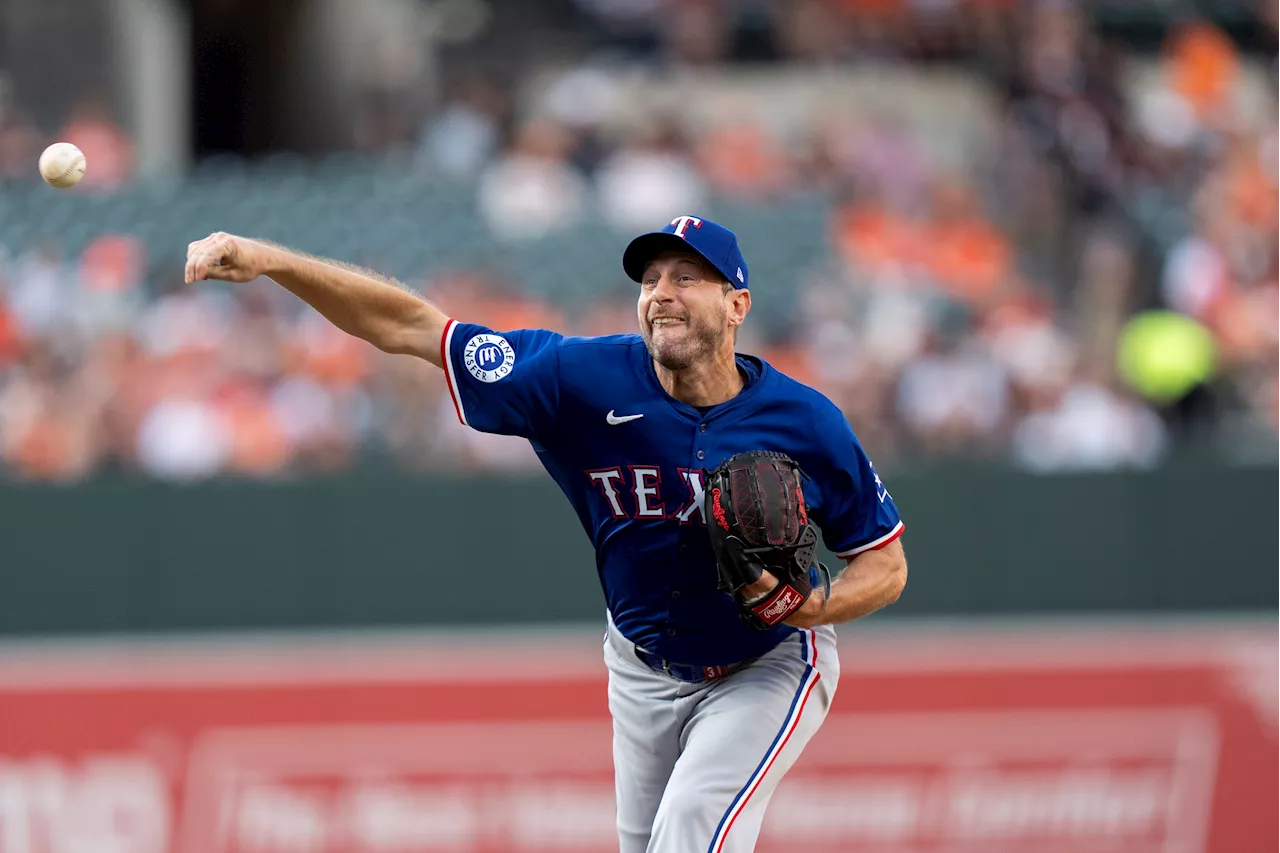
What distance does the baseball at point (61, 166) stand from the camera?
4.30m

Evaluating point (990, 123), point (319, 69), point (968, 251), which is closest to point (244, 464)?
point (968, 251)

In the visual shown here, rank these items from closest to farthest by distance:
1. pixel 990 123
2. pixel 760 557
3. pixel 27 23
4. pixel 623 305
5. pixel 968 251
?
1. pixel 760 557
2. pixel 623 305
3. pixel 968 251
4. pixel 990 123
5. pixel 27 23

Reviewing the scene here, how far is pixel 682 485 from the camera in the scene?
4527 millimetres

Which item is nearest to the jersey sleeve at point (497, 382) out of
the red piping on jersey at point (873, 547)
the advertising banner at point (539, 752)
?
the red piping on jersey at point (873, 547)

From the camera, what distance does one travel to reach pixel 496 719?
26.9ft

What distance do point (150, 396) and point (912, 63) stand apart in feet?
24.5

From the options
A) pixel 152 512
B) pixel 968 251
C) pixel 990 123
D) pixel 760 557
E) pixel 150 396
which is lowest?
pixel 760 557

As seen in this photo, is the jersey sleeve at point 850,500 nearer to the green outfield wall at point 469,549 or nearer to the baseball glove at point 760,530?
the baseball glove at point 760,530

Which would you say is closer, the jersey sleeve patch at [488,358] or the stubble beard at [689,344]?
the stubble beard at [689,344]

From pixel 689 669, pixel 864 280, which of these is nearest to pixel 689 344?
pixel 689 669

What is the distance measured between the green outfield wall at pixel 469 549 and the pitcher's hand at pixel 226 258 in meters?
4.47

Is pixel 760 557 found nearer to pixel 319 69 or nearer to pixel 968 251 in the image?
pixel 968 251

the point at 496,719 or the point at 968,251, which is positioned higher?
the point at 968,251

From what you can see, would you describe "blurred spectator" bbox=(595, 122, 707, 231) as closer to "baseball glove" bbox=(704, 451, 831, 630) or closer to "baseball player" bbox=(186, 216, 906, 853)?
"baseball player" bbox=(186, 216, 906, 853)
